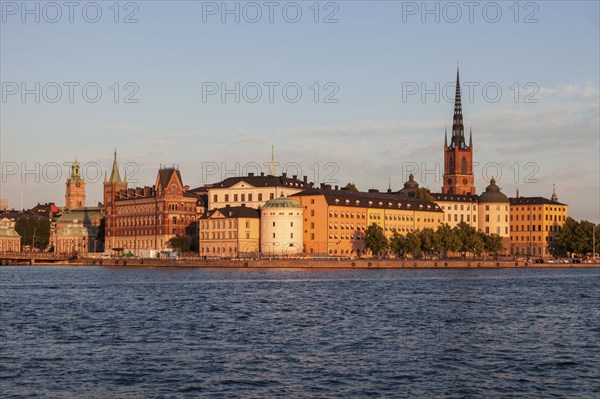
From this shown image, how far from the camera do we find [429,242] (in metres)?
147

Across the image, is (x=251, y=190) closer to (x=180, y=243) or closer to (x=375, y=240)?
(x=180, y=243)

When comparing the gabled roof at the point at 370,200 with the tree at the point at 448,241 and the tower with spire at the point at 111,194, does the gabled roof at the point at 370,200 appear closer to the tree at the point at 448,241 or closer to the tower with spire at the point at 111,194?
the tree at the point at 448,241

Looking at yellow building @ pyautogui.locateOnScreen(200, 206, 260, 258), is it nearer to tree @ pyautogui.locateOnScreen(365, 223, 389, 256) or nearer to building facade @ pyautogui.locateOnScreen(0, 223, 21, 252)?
tree @ pyautogui.locateOnScreen(365, 223, 389, 256)

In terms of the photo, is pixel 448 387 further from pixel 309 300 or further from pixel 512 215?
pixel 512 215

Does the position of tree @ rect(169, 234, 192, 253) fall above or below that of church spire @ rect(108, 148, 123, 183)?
below

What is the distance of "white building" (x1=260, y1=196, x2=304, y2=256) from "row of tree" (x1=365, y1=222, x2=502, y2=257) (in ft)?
33.2

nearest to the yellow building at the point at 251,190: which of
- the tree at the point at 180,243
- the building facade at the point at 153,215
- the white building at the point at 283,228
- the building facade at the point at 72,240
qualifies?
the building facade at the point at 153,215

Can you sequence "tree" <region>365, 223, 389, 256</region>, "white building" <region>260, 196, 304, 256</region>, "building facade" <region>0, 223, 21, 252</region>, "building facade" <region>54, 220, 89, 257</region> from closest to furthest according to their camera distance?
"tree" <region>365, 223, 389, 256</region>
"white building" <region>260, 196, 304, 256</region>
"building facade" <region>54, 220, 89, 257</region>
"building facade" <region>0, 223, 21, 252</region>

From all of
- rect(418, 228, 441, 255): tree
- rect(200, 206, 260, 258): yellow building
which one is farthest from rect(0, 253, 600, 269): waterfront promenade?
rect(200, 206, 260, 258): yellow building

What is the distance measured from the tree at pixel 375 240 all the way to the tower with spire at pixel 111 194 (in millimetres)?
55033

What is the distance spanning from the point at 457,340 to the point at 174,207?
424 feet

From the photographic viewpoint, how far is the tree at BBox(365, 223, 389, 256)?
145000 mm

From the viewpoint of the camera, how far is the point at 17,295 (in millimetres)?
71125

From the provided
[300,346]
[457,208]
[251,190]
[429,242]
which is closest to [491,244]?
[429,242]
